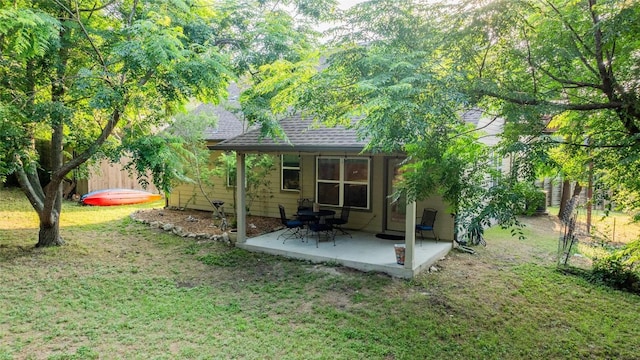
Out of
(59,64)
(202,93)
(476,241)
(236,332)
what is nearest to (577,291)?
(476,241)

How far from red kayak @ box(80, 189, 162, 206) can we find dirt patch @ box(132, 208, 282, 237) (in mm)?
2928

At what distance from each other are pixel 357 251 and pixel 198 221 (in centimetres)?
605

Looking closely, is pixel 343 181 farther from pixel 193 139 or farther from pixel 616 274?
pixel 616 274

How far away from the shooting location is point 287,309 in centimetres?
593

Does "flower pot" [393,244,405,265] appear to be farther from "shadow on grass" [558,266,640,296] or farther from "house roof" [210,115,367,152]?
"shadow on grass" [558,266,640,296]

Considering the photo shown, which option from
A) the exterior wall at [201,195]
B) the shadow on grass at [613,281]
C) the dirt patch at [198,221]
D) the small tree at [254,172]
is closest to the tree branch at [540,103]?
the shadow on grass at [613,281]

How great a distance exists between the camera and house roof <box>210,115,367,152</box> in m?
7.86

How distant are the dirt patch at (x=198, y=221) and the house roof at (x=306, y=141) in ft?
8.61

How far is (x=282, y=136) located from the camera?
8250mm

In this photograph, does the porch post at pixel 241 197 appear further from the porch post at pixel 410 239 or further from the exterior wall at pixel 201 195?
the exterior wall at pixel 201 195

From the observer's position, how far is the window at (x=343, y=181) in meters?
10.6

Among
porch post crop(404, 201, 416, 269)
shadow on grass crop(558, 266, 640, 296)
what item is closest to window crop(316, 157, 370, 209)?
porch post crop(404, 201, 416, 269)

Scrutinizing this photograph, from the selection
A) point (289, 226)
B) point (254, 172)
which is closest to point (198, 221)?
point (254, 172)

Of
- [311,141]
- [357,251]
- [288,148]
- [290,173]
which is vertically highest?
[311,141]
